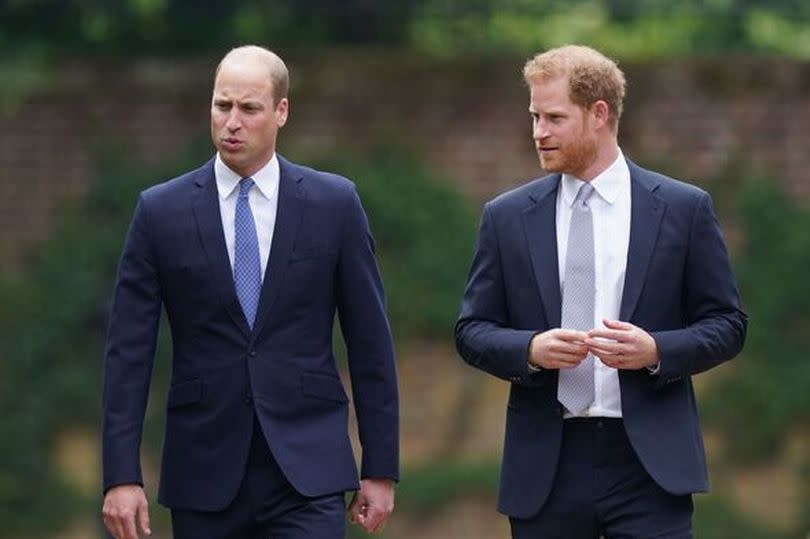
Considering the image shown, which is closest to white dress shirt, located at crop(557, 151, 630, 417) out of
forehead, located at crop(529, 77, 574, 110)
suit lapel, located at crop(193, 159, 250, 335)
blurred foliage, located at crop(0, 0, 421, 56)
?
forehead, located at crop(529, 77, 574, 110)

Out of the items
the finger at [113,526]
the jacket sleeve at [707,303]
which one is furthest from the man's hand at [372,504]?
the jacket sleeve at [707,303]

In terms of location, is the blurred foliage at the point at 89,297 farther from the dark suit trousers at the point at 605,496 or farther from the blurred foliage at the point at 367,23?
the dark suit trousers at the point at 605,496

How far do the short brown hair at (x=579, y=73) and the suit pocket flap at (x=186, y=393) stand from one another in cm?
127

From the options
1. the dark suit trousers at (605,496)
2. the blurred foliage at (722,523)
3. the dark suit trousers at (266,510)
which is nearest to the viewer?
the dark suit trousers at (605,496)

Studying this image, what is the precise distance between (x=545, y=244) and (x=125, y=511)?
139 cm

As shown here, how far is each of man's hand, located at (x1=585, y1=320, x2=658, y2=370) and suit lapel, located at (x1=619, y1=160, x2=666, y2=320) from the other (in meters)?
0.18

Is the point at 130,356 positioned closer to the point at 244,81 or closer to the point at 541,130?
the point at 244,81

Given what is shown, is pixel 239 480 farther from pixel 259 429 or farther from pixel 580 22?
pixel 580 22

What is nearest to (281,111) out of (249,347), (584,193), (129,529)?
(249,347)

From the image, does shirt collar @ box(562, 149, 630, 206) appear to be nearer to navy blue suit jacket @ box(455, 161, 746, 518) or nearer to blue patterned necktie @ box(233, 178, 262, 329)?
navy blue suit jacket @ box(455, 161, 746, 518)

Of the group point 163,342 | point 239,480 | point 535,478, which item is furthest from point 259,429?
point 163,342

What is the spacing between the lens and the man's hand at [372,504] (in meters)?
6.40

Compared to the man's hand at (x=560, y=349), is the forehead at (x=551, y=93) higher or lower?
higher

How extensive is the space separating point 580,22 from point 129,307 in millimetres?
6517
